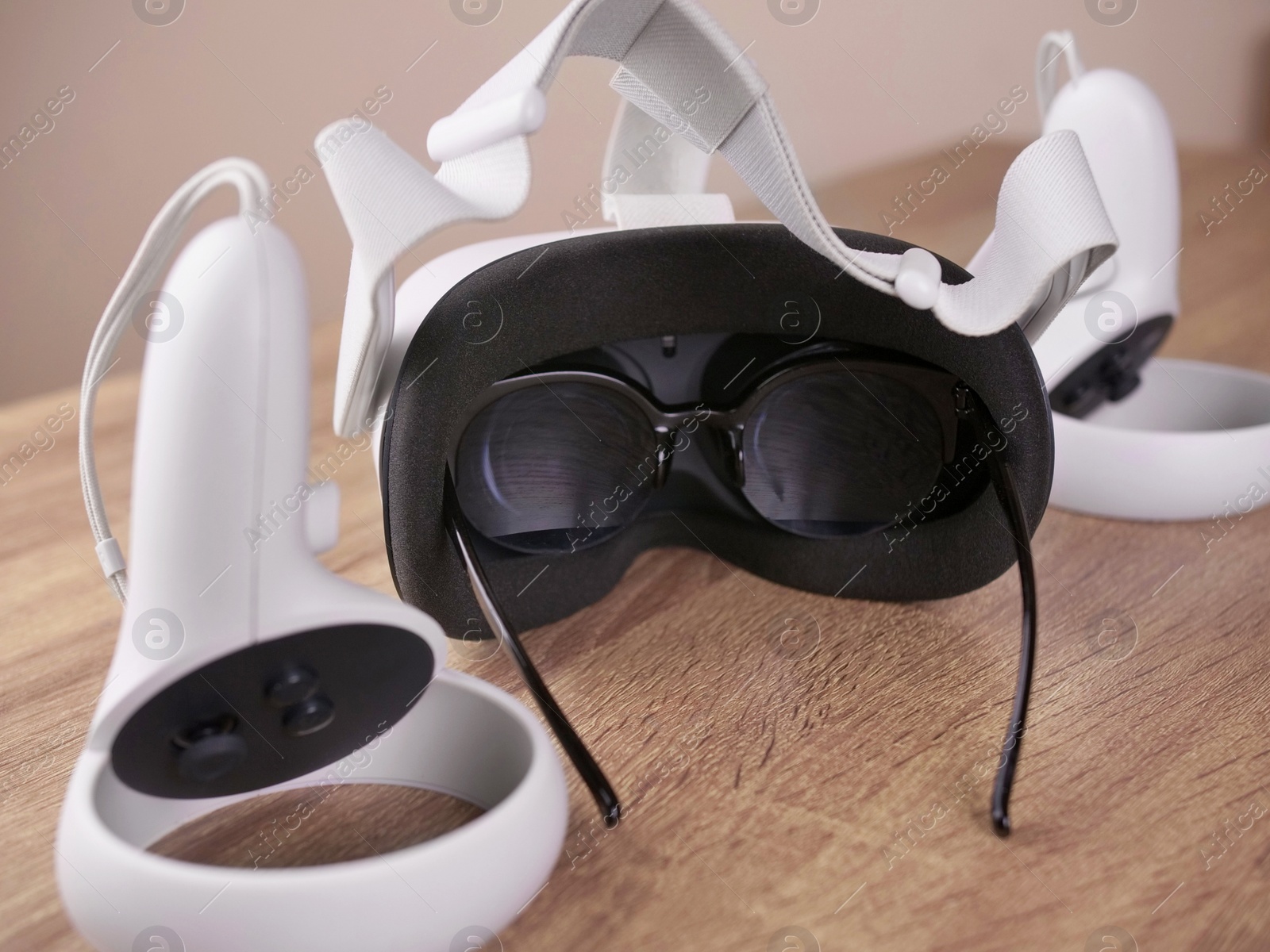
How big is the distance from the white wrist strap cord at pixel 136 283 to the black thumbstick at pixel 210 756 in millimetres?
51

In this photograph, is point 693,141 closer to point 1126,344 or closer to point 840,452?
point 840,452

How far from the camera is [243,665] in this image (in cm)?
28

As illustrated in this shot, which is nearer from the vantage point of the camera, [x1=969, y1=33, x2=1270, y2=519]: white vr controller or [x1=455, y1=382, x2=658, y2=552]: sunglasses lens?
[x1=455, y1=382, x2=658, y2=552]: sunglasses lens

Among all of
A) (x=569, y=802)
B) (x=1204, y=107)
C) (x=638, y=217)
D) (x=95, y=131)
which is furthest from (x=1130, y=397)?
(x=1204, y=107)

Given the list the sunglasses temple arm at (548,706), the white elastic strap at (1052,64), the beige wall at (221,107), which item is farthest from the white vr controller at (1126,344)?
the beige wall at (221,107)

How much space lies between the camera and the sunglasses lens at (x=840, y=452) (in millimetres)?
424

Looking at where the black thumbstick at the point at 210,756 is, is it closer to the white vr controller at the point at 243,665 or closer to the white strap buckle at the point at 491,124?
the white vr controller at the point at 243,665

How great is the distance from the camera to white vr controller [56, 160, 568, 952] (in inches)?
10.2

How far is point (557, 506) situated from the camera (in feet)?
1.41

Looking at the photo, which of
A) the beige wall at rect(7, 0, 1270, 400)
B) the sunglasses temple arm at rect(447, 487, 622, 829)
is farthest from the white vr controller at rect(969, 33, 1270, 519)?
the beige wall at rect(7, 0, 1270, 400)

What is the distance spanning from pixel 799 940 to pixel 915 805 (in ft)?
0.22

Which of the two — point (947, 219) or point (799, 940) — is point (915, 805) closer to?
point (799, 940)

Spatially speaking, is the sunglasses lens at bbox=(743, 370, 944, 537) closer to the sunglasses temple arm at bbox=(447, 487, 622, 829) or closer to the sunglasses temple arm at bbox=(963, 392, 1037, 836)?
the sunglasses temple arm at bbox=(963, 392, 1037, 836)

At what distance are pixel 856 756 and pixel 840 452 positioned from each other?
129 millimetres
